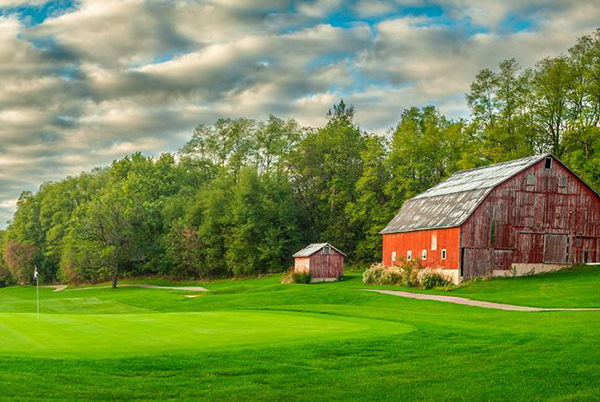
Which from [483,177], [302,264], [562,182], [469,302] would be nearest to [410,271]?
[483,177]

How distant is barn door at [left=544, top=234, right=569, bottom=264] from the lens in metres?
48.4

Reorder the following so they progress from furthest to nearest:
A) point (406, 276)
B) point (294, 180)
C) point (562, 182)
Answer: point (294, 180)
point (406, 276)
point (562, 182)

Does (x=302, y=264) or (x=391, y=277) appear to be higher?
(x=302, y=264)

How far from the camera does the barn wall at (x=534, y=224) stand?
4684 cm

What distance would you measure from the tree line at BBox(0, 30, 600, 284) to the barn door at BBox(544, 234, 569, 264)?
11023 millimetres

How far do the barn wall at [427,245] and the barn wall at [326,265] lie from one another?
4332 millimetres

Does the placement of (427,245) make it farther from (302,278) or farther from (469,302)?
(469,302)

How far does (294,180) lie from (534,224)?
4231 centimetres

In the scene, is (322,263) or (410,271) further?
(322,263)

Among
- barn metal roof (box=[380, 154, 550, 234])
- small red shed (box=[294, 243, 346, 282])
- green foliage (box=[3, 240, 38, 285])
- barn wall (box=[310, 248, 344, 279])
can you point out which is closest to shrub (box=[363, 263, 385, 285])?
barn metal roof (box=[380, 154, 550, 234])

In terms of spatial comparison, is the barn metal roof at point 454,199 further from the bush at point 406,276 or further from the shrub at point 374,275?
the shrub at point 374,275

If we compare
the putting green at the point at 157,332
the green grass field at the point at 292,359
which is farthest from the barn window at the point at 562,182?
the putting green at the point at 157,332

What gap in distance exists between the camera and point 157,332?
62.2 feet

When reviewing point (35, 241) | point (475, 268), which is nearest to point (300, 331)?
point (475, 268)
